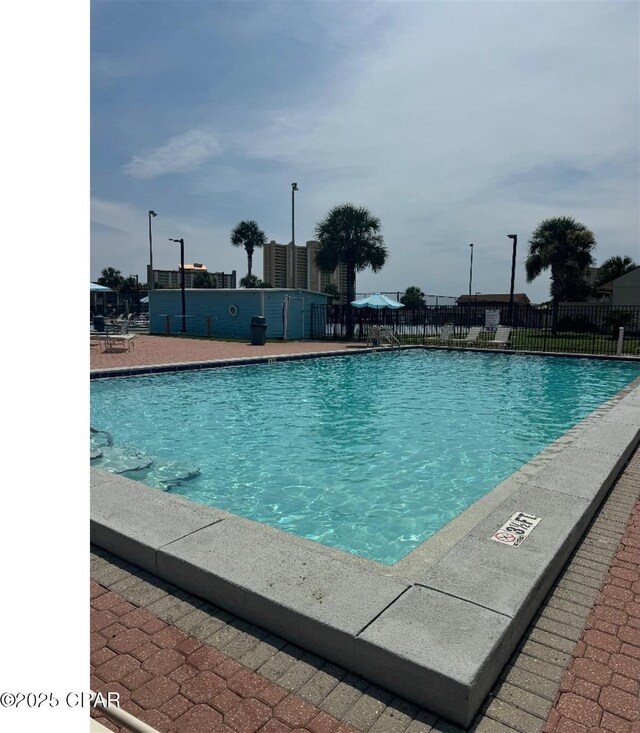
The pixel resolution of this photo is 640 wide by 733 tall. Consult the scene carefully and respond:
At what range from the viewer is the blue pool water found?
16.7 ft

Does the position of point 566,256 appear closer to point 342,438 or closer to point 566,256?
point 566,256

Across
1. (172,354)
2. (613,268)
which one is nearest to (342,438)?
(172,354)

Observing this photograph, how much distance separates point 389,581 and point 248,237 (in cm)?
5253

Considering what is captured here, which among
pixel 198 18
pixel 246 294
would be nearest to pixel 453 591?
pixel 198 18

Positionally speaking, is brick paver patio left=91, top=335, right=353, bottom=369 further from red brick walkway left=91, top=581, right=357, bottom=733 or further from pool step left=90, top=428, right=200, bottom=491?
red brick walkway left=91, top=581, right=357, bottom=733

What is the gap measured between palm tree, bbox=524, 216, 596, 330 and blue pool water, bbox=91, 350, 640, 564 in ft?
62.8

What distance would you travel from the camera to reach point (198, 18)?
610 cm

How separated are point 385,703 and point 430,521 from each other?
2.92 m

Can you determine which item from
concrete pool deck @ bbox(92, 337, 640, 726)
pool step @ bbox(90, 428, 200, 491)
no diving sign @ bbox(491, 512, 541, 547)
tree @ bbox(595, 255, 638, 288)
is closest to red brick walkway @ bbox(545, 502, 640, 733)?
concrete pool deck @ bbox(92, 337, 640, 726)

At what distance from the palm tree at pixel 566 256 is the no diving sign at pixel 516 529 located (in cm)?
2997

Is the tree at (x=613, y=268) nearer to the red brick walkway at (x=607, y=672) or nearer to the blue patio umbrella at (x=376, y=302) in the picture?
the blue patio umbrella at (x=376, y=302)

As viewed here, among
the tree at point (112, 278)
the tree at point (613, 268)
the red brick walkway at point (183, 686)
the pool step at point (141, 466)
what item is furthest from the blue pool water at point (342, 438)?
the tree at point (112, 278)

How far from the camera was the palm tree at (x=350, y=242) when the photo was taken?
2539 centimetres
